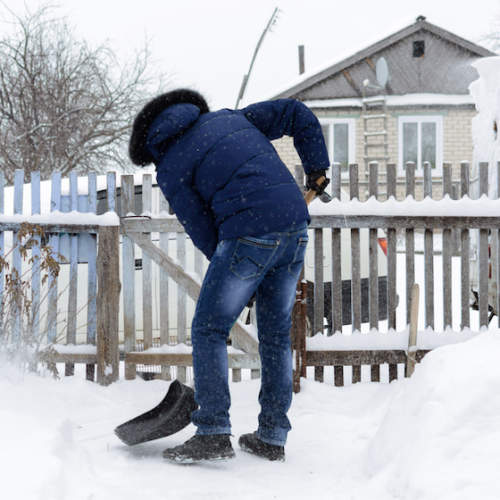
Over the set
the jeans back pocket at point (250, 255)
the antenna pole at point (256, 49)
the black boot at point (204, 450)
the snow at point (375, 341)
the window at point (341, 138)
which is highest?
the antenna pole at point (256, 49)

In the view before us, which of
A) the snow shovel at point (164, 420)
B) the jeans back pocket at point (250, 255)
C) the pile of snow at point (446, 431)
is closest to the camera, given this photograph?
the pile of snow at point (446, 431)

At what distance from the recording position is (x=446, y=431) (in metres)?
2.46

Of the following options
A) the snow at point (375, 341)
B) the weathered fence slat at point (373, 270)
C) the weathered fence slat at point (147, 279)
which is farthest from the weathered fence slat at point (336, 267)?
the weathered fence slat at point (147, 279)

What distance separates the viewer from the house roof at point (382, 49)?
19.1 m

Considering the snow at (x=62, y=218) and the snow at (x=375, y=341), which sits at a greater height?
the snow at (x=62, y=218)

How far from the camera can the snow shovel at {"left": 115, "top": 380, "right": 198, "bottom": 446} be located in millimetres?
3137

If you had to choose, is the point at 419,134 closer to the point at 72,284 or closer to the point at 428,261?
the point at 428,261

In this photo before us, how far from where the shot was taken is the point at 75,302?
16.6 feet

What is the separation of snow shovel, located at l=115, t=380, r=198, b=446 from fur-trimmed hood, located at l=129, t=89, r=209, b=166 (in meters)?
1.13

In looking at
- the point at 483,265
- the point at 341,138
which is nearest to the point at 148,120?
the point at 483,265

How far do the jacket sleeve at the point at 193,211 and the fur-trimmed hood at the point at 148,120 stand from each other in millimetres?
143

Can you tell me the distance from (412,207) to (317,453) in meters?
2.15

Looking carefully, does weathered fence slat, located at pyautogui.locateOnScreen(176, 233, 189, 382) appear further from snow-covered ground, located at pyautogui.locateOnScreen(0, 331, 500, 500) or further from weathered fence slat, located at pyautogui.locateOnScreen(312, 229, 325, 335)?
snow-covered ground, located at pyautogui.locateOnScreen(0, 331, 500, 500)

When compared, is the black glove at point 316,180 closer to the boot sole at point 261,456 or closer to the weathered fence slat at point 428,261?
the boot sole at point 261,456
